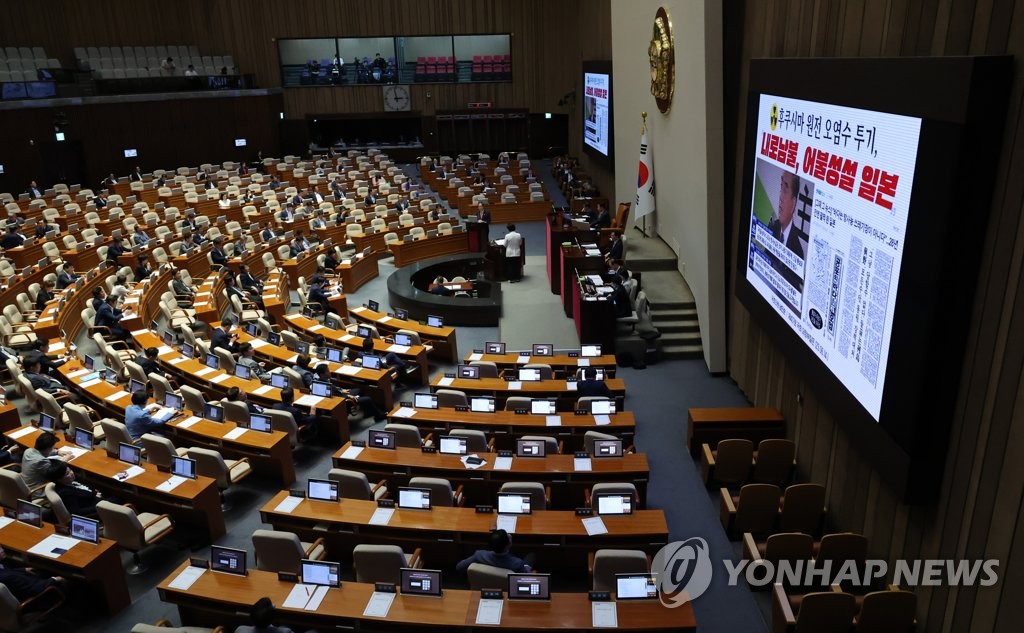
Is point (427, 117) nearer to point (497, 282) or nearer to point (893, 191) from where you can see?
point (497, 282)

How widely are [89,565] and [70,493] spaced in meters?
1.17

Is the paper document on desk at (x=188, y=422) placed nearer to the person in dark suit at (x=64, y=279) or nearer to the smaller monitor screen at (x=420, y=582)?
the smaller monitor screen at (x=420, y=582)

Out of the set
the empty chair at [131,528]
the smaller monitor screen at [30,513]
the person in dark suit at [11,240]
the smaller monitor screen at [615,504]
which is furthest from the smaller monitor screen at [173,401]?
the person in dark suit at [11,240]

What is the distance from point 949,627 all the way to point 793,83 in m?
5.13

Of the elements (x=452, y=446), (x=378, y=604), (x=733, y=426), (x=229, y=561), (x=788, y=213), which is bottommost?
(x=733, y=426)

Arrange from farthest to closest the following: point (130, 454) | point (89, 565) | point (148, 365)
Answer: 1. point (148, 365)
2. point (130, 454)
3. point (89, 565)

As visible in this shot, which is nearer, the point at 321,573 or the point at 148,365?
the point at 321,573

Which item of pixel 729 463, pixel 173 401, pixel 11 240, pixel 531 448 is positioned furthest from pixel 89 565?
pixel 11 240

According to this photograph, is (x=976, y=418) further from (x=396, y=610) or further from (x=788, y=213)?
(x=396, y=610)

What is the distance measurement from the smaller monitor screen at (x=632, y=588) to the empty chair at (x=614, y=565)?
8.5 inches

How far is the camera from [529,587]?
18.3 ft

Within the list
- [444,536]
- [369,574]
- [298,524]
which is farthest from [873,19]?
[298,524]

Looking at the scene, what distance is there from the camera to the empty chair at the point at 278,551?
6219 mm

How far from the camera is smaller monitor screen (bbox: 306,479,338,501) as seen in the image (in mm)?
7152
